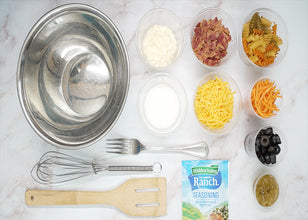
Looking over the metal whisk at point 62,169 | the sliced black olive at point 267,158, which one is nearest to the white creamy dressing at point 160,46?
the metal whisk at point 62,169

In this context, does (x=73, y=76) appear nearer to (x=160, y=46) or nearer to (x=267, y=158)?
(x=160, y=46)

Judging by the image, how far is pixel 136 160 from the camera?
1.14 m

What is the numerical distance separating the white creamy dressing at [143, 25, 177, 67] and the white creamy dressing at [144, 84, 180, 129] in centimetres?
13

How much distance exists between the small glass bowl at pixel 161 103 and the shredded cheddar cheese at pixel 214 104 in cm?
8

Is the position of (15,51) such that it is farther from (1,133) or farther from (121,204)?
(121,204)

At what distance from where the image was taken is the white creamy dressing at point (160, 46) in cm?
110

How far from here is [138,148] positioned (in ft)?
3.60

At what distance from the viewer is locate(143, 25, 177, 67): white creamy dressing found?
1.10 meters

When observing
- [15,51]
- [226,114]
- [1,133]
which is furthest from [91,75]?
[226,114]

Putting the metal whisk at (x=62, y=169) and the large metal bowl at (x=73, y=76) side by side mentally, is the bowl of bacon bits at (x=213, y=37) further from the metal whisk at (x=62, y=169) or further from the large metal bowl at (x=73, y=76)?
the metal whisk at (x=62, y=169)

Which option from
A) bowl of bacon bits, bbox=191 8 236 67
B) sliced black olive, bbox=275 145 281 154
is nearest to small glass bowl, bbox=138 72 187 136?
bowl of bacon bits, bbox=191 8 236 67

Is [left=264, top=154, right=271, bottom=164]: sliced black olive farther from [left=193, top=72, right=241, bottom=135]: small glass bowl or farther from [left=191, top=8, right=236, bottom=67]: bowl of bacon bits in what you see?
[left=191, top=8, right=236, bottom=67]: bowl of bacon bits

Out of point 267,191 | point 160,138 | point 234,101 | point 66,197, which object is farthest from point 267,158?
point 66,197

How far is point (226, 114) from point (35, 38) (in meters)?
0.86
